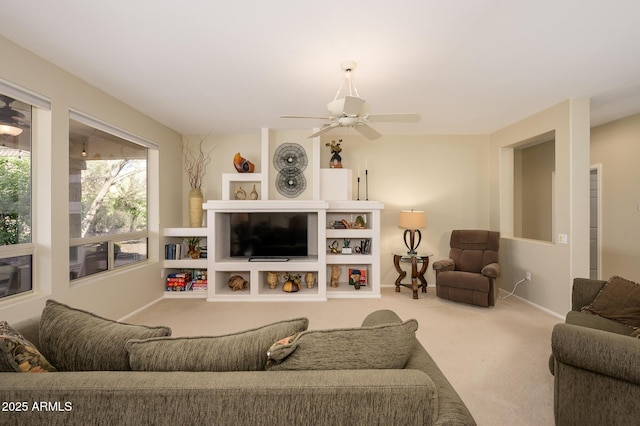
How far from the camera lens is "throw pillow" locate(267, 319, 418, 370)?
0.99 metres

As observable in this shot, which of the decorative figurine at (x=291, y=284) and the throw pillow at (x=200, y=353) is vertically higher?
the throw pillow at (x=200, y=353)

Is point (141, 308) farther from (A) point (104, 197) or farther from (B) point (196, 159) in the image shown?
(B) point (196, 159)

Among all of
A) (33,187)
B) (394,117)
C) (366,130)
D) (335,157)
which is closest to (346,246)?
(335,157)

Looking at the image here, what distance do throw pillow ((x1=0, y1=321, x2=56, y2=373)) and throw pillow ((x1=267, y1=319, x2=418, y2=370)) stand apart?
0.82 m

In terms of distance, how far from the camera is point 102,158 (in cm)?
346

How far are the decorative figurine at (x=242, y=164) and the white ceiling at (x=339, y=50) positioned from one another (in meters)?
1.03

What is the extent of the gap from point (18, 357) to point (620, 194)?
602 cm

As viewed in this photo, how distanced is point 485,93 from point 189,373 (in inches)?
148

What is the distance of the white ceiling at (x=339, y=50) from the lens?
75.9 inches

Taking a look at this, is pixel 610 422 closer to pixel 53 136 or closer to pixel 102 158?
pixel 53 136

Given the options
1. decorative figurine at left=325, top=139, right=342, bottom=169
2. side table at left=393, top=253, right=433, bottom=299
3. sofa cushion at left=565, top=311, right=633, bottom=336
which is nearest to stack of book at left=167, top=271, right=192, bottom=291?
decorative figurine at left=325, top=139, right=342, bottom=169

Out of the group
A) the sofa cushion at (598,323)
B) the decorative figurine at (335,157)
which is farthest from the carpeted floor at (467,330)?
the decorative figurine at (335,157)

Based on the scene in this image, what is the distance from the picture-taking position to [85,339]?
3.65 ft

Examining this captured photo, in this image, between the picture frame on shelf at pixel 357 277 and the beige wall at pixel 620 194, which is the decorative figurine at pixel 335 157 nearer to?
the picture frame on shelf at pixel 357 277
